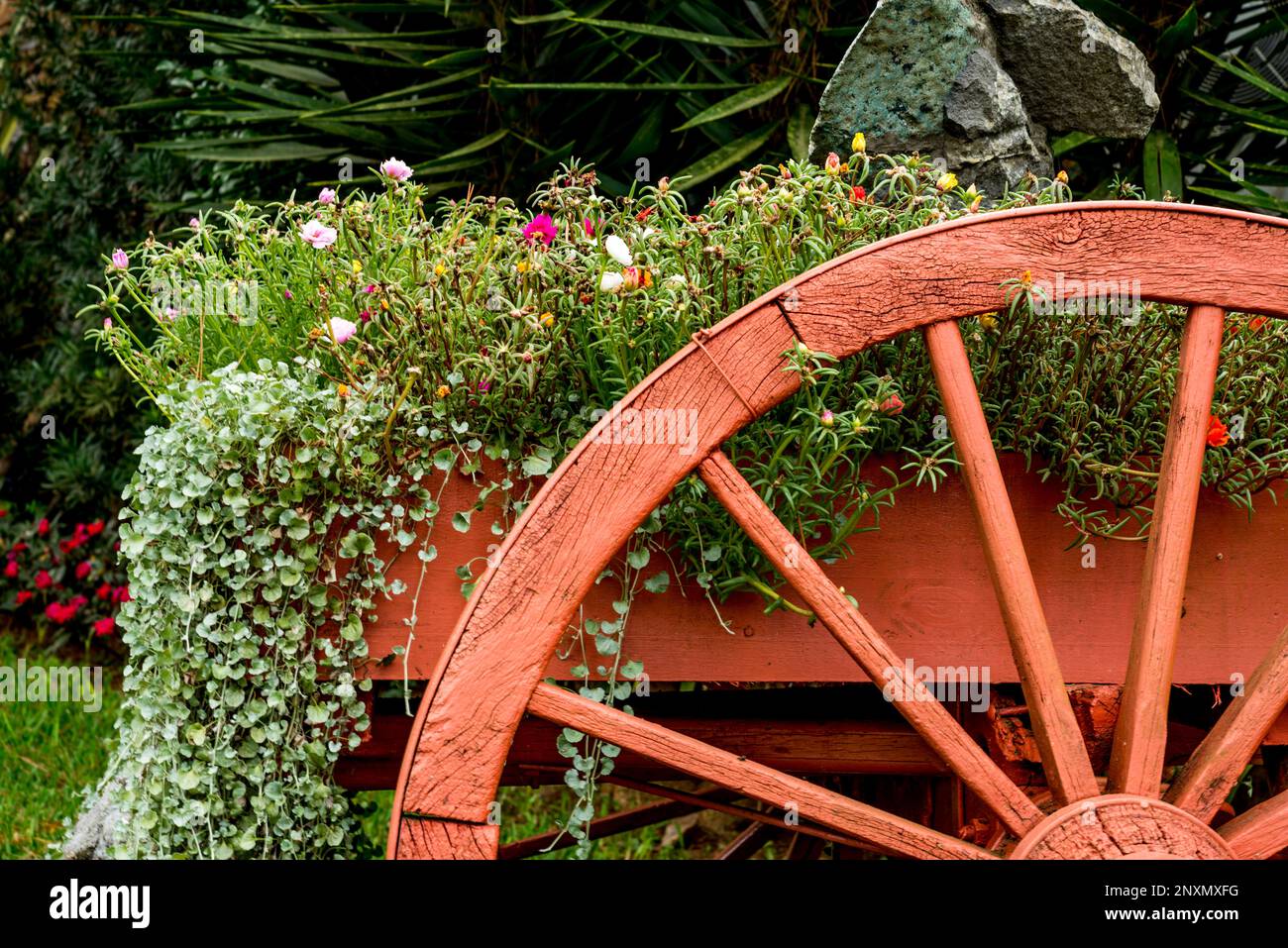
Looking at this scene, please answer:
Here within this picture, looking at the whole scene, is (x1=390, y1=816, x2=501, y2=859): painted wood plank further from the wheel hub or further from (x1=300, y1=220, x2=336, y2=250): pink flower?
(x1=300, y1=220, x2=336, y2=250): pink flower

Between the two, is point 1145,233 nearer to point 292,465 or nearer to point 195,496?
point 292,465

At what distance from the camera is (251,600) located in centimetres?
119

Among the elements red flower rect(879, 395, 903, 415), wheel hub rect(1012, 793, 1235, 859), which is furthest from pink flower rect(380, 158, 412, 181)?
wheel hub rect(1012, 793, 1235, 859)

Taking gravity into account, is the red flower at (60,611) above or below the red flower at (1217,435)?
above

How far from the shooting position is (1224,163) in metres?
2.41

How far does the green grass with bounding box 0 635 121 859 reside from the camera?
7.94ft

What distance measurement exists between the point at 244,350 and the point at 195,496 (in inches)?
10.5

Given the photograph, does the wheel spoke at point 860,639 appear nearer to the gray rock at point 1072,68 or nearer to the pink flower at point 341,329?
the pink flower at point 341,329

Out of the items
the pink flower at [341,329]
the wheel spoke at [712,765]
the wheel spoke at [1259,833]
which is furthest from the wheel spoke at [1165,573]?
the pink flower at [341,329]

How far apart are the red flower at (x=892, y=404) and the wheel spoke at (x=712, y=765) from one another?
39 cm

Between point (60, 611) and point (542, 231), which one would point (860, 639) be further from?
point (60, 611)

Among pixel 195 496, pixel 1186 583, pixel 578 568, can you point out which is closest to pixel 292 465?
pixel 195 496

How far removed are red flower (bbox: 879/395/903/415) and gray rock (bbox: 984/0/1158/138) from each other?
0.69 meters

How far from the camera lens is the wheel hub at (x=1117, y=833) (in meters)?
1.03
